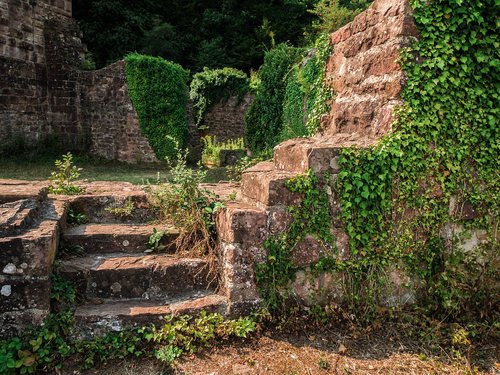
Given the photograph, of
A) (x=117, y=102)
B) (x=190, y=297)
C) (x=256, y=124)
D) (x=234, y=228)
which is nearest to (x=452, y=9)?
(x=234, y=228)

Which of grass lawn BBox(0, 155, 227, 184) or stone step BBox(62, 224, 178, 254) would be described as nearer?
stone step BBox(62, 224, 178, 254)

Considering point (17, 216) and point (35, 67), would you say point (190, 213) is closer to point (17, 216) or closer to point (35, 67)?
point (17, 216)

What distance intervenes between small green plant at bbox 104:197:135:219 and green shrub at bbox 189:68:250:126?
14087mm

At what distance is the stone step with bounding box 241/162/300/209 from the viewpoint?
3.11 meters

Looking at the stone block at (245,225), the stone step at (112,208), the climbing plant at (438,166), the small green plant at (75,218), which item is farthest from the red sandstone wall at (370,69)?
the small green plant at (75,218)

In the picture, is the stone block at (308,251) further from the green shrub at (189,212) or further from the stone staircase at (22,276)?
the stone staircase at (22,276)

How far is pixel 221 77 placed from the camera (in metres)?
17.8

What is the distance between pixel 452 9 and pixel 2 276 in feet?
13.9

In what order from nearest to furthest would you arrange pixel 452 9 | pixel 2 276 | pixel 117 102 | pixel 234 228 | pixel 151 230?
pixel 2 276
pixel 234 228
pixel 452 9
pixel 151 230
pixel 117 102

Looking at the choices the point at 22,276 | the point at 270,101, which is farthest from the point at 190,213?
the point at 270,101

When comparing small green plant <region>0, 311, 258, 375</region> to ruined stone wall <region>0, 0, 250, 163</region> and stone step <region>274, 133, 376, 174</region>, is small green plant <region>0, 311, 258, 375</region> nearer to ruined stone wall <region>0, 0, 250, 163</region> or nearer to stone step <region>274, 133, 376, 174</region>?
stone step <region>274, 133, 376, 174</region>

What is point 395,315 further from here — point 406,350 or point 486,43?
point 486,43

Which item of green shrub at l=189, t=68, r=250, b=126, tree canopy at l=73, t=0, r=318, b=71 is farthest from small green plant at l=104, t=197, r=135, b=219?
tree canopy at l=73, t=0, r=318, b=71

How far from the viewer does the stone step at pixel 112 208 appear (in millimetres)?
4023
